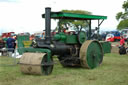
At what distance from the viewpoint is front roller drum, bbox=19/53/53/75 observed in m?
6.75

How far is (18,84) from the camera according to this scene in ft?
19.7

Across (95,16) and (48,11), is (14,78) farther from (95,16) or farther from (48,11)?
(95,16)

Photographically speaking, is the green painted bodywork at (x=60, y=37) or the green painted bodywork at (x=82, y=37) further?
the green painted bodywork at (x=82, y=37)

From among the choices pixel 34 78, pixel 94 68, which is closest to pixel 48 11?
pixel 34 78

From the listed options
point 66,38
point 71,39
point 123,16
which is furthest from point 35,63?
point 123,16

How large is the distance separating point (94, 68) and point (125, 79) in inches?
84.1

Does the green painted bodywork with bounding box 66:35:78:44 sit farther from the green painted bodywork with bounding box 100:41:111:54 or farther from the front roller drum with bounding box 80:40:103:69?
the green painted bodywork with bounding box 100:41:111:54

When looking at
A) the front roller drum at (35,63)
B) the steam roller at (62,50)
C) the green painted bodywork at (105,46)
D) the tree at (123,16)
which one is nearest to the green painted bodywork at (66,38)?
the steam roller at (62,50)

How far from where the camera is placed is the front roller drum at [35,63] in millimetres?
6746

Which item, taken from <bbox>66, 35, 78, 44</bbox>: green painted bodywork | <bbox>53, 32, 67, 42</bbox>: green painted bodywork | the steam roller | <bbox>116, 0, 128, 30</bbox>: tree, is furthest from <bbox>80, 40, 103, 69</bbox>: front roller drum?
<bbox>116, 0, 128, 30</bbox>: tree

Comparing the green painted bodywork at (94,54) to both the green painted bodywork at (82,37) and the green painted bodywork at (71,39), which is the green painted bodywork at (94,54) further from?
the green painted bodywork at (71,39)

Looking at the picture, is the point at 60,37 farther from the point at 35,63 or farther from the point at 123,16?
the point at 123,16

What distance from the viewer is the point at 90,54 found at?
8609mm

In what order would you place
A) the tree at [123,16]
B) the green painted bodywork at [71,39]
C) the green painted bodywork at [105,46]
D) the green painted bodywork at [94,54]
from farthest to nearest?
the tree at [123,16]
the green painted bodywork at [105,46]
the green painted bodywork at [71,39]
the green painted bodywork at [94,54]
